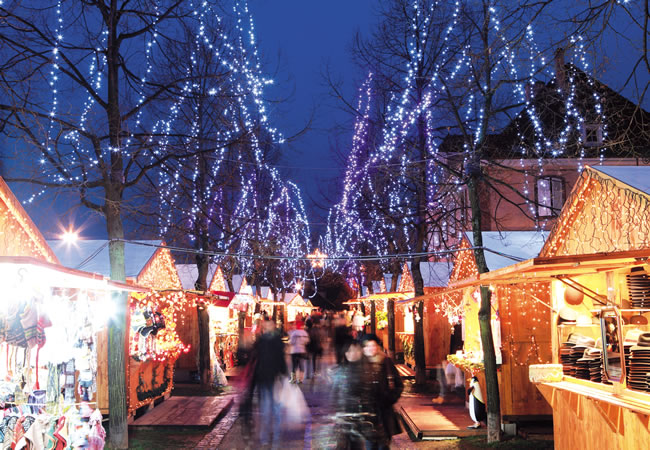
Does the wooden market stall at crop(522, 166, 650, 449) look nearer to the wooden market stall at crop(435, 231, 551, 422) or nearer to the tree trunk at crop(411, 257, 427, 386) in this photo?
the wooden market stall at crop(435, 231, 551, 422)

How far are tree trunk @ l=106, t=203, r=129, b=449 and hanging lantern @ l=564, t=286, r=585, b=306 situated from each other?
7.45m

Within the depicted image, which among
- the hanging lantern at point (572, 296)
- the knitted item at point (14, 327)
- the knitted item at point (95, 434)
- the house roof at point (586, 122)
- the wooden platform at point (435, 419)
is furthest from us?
the wooden platform at point (435, 419)

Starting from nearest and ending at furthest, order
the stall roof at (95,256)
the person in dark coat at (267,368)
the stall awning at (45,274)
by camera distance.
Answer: the stall awning at (45,274) < the person in dark coat at (267,368) < the stall roof at (95,256)

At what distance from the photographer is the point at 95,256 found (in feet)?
47.4

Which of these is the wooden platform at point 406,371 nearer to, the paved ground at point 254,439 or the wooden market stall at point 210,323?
the wooden market stall at point 210,323

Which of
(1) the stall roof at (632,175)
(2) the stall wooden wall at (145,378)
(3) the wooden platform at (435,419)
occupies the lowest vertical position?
(3) the wooden platform at (435,419)

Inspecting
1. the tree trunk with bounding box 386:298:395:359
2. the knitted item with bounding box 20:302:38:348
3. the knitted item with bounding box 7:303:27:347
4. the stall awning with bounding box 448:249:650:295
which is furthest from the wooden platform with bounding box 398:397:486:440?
the tree trunk with bounding box 386:298:395:359

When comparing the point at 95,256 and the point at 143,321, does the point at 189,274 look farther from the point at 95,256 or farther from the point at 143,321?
the point at 143,321

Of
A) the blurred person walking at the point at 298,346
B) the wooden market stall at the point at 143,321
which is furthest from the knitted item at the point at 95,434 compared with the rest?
the blurred person walking at the point at 298,346

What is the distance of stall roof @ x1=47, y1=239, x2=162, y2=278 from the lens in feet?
46.2

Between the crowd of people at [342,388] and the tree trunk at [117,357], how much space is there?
8.19 feet

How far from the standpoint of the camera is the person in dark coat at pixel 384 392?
8.34 meters

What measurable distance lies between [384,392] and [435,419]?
5529 mm

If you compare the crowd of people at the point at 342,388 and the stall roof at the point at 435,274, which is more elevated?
the stall roof at the point at 435,274
